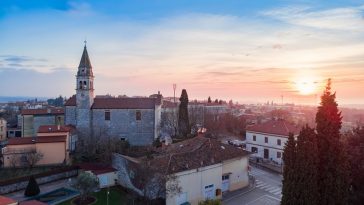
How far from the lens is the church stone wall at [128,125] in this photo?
43875mm

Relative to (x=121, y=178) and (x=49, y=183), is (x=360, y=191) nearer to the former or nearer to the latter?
(x=121, y=178)

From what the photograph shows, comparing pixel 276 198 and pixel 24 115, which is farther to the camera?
pixel 24 115

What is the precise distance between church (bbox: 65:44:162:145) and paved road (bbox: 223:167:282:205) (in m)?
17.3

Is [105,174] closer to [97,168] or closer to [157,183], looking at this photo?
[97,168]

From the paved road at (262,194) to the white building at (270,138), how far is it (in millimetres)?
7868

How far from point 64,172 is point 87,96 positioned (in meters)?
12.9

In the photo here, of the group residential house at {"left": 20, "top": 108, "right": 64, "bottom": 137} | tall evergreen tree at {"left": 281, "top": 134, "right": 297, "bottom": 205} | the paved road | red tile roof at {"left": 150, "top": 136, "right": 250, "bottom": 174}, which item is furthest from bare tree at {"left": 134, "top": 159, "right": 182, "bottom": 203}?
residential house at {"left": 20, "top": 108, "right": 64, "bottom": 137}

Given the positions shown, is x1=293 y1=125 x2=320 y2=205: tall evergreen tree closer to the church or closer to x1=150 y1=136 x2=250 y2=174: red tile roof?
x1=150 y1=136 x2=250 y2=174: red tile roof

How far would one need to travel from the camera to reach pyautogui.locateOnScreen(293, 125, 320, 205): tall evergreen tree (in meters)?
18.9

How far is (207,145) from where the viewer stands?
3119 cm

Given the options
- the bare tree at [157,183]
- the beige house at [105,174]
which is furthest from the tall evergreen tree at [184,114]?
the bare tree at [157,183]

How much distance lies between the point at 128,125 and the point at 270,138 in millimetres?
20997

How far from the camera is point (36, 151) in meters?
35.0

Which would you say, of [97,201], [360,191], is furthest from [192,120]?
[360,191]
